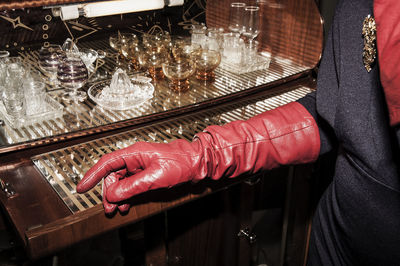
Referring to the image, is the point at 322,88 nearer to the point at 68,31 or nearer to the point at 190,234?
the point at 190,234

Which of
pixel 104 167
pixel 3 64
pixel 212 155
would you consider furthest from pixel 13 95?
pixel 212 155

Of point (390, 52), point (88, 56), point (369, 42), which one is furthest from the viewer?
point (88, 56)

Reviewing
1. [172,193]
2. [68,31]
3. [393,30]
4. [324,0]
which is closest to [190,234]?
[172,193]

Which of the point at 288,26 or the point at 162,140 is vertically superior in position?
the point at 288,26

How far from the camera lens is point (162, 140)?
4.47ft

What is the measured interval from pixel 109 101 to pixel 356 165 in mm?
851

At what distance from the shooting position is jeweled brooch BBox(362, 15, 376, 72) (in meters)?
1.05

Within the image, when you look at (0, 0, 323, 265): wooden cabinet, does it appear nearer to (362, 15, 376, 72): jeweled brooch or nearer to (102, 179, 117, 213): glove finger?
(102, 179, 117, 213): glove finger

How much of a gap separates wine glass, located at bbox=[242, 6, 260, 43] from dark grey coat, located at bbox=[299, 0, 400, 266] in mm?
740

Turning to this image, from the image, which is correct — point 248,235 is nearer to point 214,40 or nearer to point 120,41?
point 214,40

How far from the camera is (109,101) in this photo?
1481 millimetres

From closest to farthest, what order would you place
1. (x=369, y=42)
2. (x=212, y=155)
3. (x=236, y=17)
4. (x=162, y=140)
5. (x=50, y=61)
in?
(x=369, y=42) < (x=212, y=155) < (x=162, y=140) < (x=50, y=61) < (x=236, y=17)

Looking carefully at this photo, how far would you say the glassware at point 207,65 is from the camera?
1687 millimetres

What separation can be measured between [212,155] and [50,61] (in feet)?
2.59
